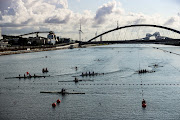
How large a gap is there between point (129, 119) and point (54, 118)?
9.58 m

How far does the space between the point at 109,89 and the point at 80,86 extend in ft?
21.5

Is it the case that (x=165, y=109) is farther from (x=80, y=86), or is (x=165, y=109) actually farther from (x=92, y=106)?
(x=80, y=86)

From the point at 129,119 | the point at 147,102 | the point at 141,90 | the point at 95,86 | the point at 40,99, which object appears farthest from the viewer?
the point at 95,86

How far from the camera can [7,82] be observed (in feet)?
187

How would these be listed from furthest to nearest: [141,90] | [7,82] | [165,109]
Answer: [7,82]
[141,90]
[165,109]

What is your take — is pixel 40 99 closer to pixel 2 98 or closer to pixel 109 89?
pixel 2 98

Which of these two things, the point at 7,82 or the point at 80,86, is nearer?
the point at 80,86

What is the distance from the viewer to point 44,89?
158ft

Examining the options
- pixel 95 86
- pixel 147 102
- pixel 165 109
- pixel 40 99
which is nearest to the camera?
pixel 165 109

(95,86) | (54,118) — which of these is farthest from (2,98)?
(95,86)

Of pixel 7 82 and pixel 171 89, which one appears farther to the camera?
pixel 7 82

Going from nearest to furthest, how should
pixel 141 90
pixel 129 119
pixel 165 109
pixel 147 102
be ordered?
pixel 129 119, pixel 165 109, pixel 147 102, pixel 141 90

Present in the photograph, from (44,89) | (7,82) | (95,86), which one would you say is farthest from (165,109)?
(7,82)

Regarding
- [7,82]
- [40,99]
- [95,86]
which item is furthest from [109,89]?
[7,82]
